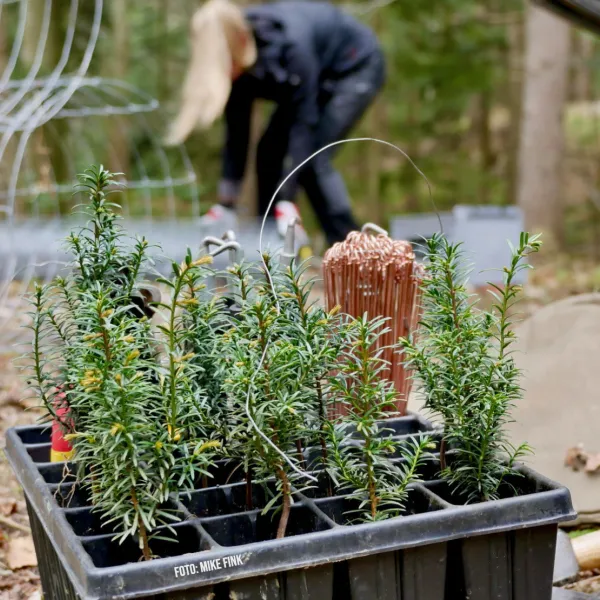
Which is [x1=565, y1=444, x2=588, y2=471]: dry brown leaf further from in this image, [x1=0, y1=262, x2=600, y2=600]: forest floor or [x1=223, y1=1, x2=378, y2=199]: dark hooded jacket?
[x1=223, y1=1, x2=378, y2=199]: dark hooded jacket

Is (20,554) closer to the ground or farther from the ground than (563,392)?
closer to the ground

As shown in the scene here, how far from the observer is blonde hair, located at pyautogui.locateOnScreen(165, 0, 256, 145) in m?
4.93

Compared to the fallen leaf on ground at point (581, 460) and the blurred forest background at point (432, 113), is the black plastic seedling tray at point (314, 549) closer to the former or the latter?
the fallen leaf on ground at point (581, 460)

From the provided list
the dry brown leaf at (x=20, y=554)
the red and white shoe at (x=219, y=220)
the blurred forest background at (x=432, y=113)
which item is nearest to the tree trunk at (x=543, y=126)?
the blurred forest background at (x=432, y=113)

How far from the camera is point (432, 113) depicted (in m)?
11.4

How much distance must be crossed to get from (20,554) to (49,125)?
17.5ft

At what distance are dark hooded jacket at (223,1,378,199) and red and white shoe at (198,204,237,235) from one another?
0.82 ft

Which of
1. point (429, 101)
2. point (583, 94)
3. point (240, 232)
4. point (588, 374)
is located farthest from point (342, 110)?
point (583, 94)

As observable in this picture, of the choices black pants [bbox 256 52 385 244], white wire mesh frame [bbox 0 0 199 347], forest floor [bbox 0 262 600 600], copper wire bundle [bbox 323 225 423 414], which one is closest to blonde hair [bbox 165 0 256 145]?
white wire mesh frame [bbox 0 0 199 347]

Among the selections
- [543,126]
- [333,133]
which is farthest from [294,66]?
[543,126]

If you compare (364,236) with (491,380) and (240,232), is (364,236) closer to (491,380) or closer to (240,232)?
(491,380)

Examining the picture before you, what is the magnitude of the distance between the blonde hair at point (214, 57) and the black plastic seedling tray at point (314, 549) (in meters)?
3.43

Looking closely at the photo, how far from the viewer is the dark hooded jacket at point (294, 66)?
515 cm

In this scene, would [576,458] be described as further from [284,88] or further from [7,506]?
[284,88]
